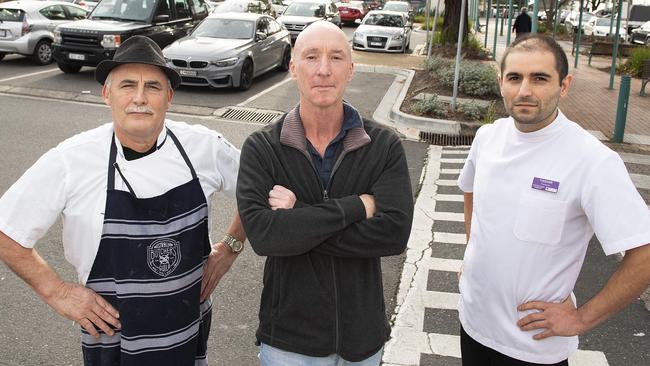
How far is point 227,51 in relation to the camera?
12.8 meters

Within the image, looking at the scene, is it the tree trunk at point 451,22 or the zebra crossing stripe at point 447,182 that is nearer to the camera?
the zebra crossing stripe at point 447,182

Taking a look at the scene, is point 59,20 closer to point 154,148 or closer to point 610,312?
point 154,148

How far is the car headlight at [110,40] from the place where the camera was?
13.1 m

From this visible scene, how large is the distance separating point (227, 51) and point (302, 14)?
12067 millimetres

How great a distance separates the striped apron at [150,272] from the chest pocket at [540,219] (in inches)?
48.3

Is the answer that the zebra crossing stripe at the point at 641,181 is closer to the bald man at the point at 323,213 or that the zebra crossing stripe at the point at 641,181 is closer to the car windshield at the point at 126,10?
the bald man at the point at 323,213

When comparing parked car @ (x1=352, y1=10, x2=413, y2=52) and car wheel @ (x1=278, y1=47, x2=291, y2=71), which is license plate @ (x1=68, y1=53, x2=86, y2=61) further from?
parked car @ (x1=352, y1=10, x2=413, y2=52)

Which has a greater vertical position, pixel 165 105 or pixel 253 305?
pixel 165 105

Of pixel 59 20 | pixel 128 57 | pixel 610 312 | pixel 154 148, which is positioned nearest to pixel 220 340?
pixel 154 148

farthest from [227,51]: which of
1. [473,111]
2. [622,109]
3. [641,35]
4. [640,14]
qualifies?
[640,14]

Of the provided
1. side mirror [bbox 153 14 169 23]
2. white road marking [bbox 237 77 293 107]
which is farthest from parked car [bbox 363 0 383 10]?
white road marking [bbox 237 77 293 107]

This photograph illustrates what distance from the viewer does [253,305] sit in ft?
15.1

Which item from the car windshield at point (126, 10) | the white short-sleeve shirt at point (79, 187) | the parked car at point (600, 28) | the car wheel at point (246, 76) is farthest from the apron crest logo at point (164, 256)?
the parked car at point (600, 28)

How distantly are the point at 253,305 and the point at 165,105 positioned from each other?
248 centimetres
